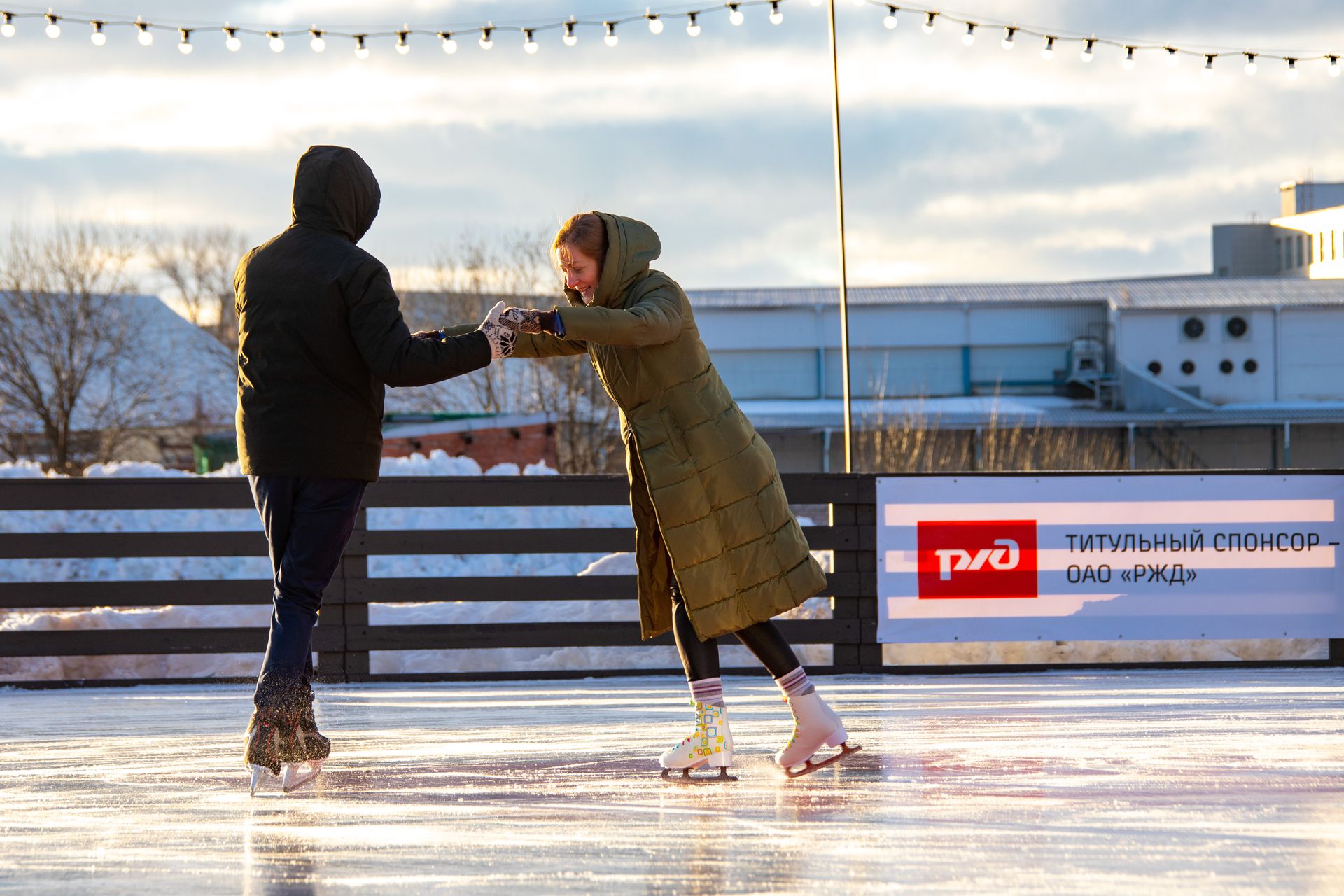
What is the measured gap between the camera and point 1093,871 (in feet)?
8.82

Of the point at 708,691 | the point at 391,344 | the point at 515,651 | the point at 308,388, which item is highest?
the point at 391,344

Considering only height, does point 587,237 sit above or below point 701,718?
above

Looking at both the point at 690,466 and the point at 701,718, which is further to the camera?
the point at 701,718

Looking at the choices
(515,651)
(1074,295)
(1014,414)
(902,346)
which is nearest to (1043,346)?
(1074,295)

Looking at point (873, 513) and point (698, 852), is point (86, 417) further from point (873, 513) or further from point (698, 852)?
point (698, 852)

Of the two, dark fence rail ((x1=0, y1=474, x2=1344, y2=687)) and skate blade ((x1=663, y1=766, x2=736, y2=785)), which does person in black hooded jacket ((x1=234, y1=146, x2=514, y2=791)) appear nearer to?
skate blade ((x1=663, y1=766, x2=736, y2=785))

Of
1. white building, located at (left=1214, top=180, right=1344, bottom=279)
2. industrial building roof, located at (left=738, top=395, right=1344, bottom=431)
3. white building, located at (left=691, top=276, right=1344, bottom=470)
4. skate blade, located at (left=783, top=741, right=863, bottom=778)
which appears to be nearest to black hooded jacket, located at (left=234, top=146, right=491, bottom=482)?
skate blade, located at (left=783, top=741, right=863, bottom=778)

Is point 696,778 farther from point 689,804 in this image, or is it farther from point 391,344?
point 391,344

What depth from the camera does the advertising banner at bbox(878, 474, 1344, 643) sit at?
6.43 metres

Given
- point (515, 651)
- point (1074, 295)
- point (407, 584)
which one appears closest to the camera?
point (407, 584)

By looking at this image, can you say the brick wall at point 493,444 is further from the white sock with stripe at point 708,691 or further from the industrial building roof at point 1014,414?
the white sock with stripe at point 708,691

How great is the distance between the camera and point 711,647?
372cm

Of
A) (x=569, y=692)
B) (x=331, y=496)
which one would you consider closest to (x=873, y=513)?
(x=569, y=692)

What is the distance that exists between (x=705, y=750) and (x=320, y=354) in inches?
56.4
